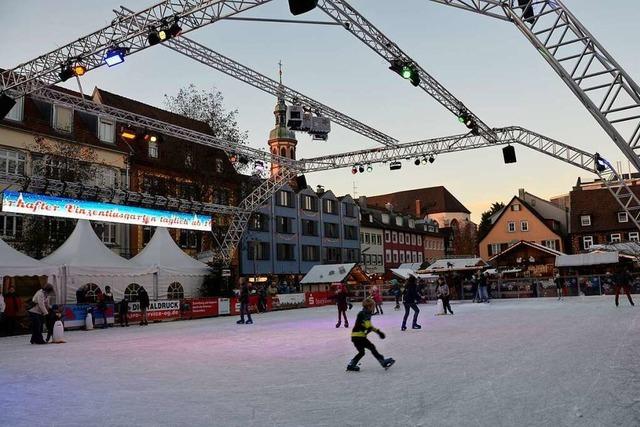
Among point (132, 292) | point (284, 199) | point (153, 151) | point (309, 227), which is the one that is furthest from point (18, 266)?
point (309, 227)

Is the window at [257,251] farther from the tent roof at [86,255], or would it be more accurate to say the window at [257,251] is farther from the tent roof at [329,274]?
the tent roof at [86,255]

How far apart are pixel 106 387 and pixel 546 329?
1122 centimetres

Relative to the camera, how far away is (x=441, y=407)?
6402 mm

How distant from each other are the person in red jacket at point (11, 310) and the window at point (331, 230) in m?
44.3

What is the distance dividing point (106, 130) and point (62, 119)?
3553 millimetres

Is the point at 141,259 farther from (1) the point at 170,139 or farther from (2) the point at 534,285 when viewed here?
(2) the point at 534,285

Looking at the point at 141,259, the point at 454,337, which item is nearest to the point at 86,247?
the point at 141,259

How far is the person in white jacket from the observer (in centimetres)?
1579

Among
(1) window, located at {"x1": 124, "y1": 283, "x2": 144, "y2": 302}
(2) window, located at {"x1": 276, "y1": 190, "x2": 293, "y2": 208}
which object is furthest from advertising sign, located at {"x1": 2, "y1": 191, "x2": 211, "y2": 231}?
(2) window, located at {"x1": 276, "y1": 190, "x2": 293, "y2": 208}

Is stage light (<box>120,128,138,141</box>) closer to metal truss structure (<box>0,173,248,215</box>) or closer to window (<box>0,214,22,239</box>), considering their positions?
metal truss structure (<box>0,173,248,215</box>)

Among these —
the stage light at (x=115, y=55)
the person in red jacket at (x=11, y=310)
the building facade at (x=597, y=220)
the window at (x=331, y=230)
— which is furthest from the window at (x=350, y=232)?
the stage light at (x=115, y=55)

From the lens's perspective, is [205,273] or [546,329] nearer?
[546,329]

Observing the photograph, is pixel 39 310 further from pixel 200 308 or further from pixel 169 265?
pixel 200 308

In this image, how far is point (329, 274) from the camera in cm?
4409
